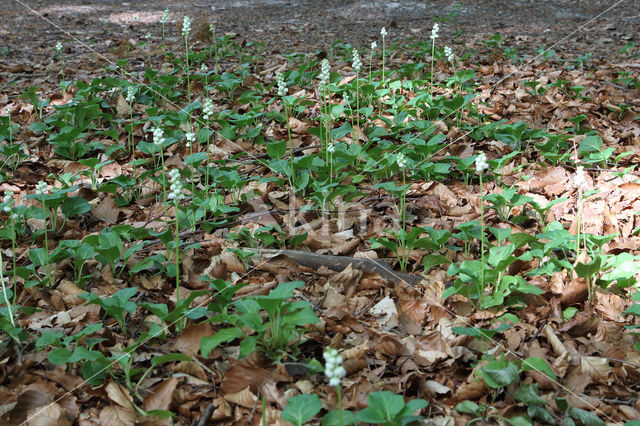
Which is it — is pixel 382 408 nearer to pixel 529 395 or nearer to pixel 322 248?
pixel 529 395

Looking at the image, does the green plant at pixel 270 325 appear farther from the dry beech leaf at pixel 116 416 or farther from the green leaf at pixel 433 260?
the green leaf at pixel 433 260

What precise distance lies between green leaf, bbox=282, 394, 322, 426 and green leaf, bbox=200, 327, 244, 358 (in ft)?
1.28

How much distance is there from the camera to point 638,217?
9.28 ft

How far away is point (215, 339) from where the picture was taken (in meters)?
1.92

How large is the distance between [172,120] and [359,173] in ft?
4.48

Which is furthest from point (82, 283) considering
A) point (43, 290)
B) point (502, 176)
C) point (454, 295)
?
point (502, 176)

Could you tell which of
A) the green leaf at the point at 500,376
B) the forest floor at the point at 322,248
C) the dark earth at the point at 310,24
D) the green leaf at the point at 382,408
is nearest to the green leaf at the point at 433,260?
the forest floor at the point at 322,248

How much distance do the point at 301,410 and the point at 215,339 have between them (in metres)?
0.47

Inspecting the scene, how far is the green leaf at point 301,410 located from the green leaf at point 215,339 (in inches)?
15.4

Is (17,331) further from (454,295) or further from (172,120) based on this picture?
(172,120)

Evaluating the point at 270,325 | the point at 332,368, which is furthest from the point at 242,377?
the point at 332,368

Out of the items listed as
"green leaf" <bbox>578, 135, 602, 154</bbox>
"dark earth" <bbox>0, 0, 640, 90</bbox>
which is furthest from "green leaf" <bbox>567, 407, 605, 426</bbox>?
"dark earth" <bbox>0, 0, 640, 90</bbox>

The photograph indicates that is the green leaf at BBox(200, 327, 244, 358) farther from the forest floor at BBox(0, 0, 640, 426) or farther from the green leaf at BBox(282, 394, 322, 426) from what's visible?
the green leaf at BBox(282, 394, 322, 426)

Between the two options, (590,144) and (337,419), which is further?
(590,144)
